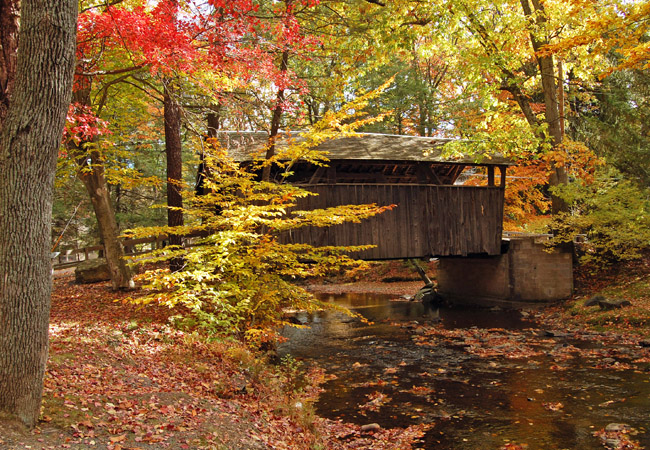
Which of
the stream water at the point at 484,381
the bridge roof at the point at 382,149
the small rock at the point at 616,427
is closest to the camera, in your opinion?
the small rock at the point at 616,427

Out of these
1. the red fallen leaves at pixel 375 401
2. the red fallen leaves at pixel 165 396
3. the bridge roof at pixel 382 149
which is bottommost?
the red fallen leaves at pixel 375 401

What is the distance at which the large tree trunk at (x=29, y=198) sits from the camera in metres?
3.55

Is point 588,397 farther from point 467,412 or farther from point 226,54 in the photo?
point 226,54

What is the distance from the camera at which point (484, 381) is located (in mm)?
8469

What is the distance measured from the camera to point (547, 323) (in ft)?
44.1

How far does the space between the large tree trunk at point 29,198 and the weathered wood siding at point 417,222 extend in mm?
9715

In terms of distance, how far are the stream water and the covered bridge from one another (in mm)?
2642

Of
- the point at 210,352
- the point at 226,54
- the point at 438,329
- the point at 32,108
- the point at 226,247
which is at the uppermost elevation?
the point at 226,54

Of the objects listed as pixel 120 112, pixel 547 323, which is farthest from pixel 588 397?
pixel 120 112

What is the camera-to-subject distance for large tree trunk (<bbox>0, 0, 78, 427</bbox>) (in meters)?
3.55

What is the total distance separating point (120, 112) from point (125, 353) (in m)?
9.62

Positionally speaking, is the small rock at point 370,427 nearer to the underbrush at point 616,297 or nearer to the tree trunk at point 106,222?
the underbrush at point 616,297

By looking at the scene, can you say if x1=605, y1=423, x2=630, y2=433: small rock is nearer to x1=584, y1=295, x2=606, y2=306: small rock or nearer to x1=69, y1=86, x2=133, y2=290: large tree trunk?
x1=584, y1=295, x2=606, y2=306: small rock

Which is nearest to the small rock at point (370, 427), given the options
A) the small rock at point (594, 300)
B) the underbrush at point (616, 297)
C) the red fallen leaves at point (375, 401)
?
the red fallen leaves at point (375, 401)
